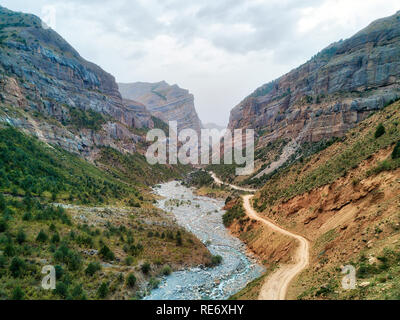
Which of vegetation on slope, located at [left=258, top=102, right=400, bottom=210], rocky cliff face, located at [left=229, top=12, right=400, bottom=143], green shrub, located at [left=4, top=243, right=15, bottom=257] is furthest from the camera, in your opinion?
rocky cliff face, located at [left=229, top=12, right=400, bottom=143]

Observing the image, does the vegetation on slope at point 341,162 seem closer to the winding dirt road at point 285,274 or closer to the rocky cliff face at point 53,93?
the winding dirt road at point 285,274

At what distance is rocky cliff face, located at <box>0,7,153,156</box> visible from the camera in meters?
69.1

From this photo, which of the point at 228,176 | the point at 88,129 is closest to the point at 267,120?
the point at 228,176

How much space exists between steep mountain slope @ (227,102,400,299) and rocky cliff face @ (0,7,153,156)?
2507 inches

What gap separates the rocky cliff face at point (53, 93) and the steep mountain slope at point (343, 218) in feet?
209

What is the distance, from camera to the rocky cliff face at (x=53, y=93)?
69.1m

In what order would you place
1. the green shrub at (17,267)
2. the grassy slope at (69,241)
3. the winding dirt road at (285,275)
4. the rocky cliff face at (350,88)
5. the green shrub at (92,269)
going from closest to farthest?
the green shrub at (17,267) → the grassy slope at (69,241) → the winding dirt road at (285,275) → the green shrub at (92,269) → the rocky cliff face at (350,88)

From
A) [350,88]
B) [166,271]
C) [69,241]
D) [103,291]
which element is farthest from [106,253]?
[350,88]

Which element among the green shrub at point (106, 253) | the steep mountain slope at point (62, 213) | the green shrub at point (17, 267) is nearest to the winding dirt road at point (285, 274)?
the steep mountain slope at point (62, 213)

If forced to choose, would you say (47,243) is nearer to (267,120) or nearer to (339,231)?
(339,231)

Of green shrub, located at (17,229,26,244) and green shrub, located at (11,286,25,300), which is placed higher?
green shrub, located at (17,229,26,244)

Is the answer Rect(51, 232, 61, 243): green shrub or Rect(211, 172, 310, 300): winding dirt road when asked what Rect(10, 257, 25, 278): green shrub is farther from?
Rect(211, 172, 310, 300): winding dirt road

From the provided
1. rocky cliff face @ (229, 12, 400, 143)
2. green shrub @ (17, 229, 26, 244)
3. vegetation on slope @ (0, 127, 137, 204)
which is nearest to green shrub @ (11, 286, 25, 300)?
green shrub @ (17, 229, 26, 244)

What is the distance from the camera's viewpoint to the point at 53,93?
315 feet
